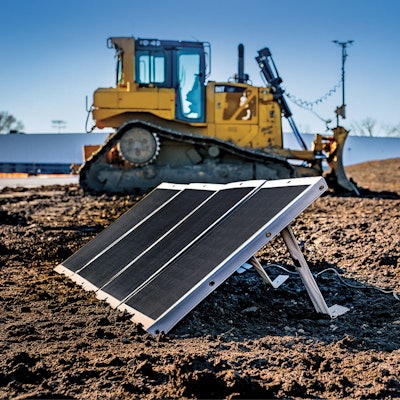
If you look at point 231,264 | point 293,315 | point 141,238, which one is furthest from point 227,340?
point 141,238

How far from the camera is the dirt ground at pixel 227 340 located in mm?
3902

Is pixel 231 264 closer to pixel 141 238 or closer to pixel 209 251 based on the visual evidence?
pixel 209 251

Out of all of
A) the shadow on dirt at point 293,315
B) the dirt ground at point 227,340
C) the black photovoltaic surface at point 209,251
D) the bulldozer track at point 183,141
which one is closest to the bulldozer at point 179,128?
the bulldozer track at point 183,141

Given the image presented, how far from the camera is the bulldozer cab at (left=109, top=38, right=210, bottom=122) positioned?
20.2m

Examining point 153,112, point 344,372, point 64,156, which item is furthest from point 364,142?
point 344,372

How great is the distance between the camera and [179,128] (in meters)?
20.6

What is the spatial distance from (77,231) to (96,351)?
6.96 metres

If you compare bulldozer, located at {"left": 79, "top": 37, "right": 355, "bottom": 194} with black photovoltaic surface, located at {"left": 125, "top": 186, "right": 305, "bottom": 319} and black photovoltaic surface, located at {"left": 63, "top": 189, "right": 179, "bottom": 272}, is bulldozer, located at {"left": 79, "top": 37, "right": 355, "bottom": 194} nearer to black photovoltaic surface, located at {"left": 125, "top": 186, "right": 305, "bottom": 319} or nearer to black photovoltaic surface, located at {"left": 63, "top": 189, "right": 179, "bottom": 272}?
black photovoltaic surface, located at {"left": 63, "top": 189, "right": 179, "bottom": 272}

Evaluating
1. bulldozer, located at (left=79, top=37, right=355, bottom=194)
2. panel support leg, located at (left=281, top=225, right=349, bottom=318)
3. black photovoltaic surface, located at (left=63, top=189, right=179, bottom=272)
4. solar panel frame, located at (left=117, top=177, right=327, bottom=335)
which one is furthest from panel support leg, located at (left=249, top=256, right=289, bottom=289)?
bulldozer, located at (left=79, top=37, right=355, bottom=194)

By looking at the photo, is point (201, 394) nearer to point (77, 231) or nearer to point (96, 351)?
point (96, 351)

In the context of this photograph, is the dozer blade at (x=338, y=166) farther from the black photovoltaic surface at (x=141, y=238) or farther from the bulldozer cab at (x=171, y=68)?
the black photovoltaic surface at (x=141, y=238)

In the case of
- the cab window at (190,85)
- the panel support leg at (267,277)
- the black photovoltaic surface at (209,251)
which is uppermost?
the cab window at (190,85)

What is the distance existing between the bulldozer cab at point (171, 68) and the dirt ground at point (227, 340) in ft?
40.0

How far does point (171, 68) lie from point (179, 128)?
5.42ft
